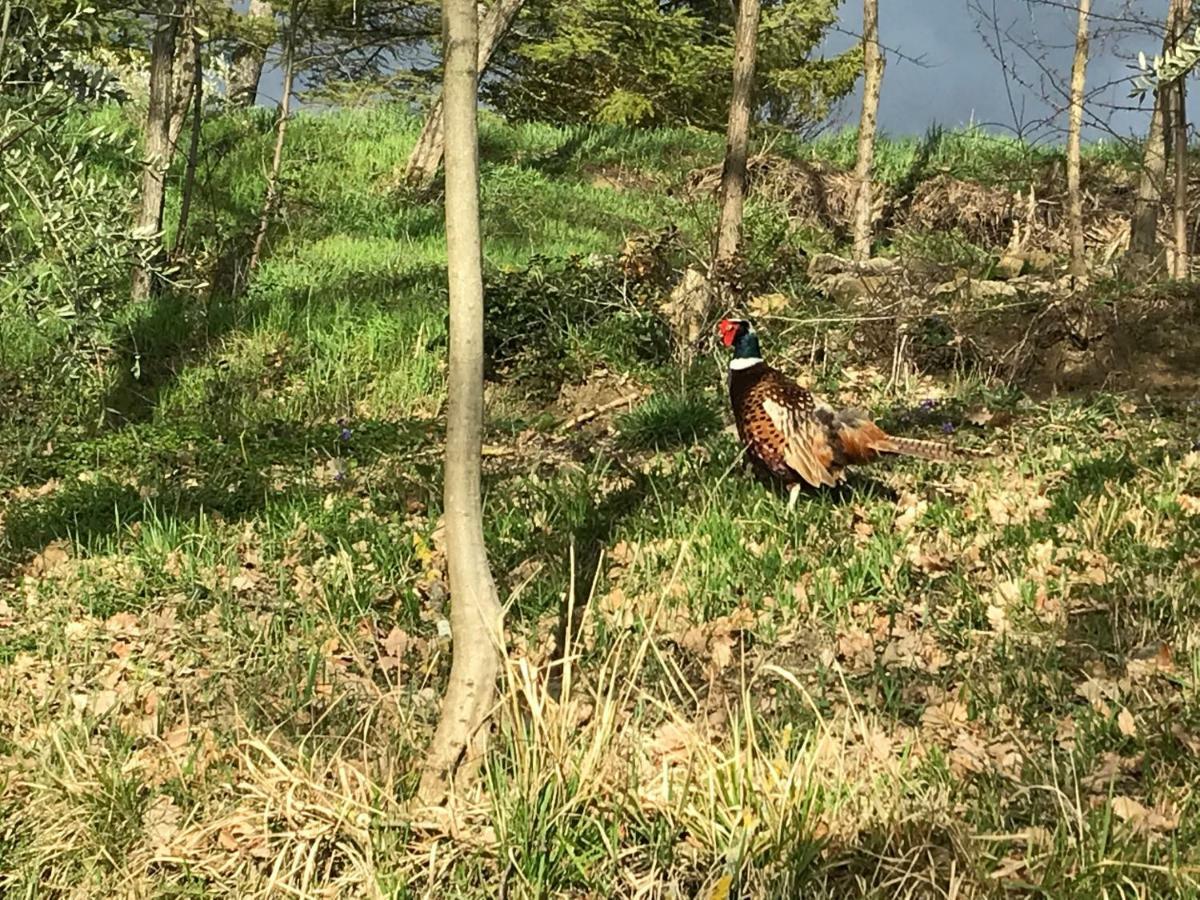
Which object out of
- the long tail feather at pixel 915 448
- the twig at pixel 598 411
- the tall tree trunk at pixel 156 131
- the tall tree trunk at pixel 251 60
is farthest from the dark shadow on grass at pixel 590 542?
the tall tree trunk at pixel 251 60

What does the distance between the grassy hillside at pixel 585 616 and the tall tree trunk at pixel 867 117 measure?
1.71 metres

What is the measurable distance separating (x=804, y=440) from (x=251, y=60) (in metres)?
16.0

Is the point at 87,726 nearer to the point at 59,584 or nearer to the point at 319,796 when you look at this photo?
the point at 319,796

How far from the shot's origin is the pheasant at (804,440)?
5078mm

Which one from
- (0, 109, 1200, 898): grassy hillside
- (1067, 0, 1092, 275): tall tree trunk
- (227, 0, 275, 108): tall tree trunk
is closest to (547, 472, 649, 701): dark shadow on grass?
(0, 109, 1200, 898): grassy hillside

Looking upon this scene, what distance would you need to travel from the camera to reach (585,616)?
3.88 meters

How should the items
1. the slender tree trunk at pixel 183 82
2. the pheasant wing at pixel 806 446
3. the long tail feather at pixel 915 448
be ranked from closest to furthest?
the pheasant wing at pixel 806 446
the long tail feather at pixel 915 448
the slender tree trunk at pixel 183 82

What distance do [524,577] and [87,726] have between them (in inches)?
73.1

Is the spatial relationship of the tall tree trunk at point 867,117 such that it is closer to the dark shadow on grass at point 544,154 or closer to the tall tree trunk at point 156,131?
the dark shadow on grass at point 544,154

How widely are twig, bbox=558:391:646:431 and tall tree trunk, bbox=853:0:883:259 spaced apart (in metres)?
3.80

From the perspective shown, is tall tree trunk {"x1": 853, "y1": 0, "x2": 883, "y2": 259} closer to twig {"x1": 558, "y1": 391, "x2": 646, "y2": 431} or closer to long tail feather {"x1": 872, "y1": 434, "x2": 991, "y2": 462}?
twig {"x1": 558, "y1": 391, "x2": 646, "y2": 431}

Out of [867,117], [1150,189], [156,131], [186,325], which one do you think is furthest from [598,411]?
[1150,189]

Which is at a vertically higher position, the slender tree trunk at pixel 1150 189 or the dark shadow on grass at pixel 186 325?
the slender tree trunk at pixel 1150 189

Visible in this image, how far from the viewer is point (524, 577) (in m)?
4.58
